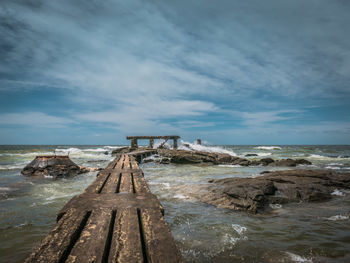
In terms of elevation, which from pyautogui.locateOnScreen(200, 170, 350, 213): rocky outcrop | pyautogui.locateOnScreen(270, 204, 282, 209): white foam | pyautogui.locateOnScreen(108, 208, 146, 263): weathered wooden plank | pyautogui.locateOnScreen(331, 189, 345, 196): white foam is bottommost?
pyautogui.locateOnScreen(270, 204, 282, 209): white foam

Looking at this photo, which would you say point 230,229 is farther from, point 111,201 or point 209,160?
point 209,160

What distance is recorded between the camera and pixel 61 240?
6.37 feet

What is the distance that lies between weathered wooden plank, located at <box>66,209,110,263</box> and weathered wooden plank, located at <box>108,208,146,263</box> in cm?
10

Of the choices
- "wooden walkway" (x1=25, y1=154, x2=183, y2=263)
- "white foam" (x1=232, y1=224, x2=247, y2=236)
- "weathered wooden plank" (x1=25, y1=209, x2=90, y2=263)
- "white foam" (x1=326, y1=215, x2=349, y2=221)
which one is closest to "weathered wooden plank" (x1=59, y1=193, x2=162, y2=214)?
"wooden walkway" (x1=25, y1=154, x2=183, y2=263)

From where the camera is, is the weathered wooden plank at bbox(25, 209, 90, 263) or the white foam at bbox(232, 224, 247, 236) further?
the white foam at bbox(232, 224, 247, 236)

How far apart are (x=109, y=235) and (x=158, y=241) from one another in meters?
0.58

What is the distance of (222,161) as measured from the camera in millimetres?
17625

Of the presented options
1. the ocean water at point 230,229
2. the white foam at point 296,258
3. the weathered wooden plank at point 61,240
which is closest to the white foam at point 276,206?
the ocean water at point 230,229

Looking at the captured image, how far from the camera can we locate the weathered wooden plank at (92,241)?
66.7 inches

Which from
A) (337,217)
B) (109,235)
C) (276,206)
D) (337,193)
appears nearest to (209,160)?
(337,193)

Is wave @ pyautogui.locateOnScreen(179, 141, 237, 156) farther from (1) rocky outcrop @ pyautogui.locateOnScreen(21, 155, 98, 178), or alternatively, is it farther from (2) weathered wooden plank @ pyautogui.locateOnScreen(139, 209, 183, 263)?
(2) weathered wooden plank @ pyautogui.locateOnScreen(139, 209, 183, 263)

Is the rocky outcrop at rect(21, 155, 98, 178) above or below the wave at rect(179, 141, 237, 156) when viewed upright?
below

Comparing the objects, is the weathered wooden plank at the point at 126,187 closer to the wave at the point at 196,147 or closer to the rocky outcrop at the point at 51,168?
the rocky outcrop at the point at 51,168

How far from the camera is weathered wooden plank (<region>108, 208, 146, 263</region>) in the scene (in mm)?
1717
